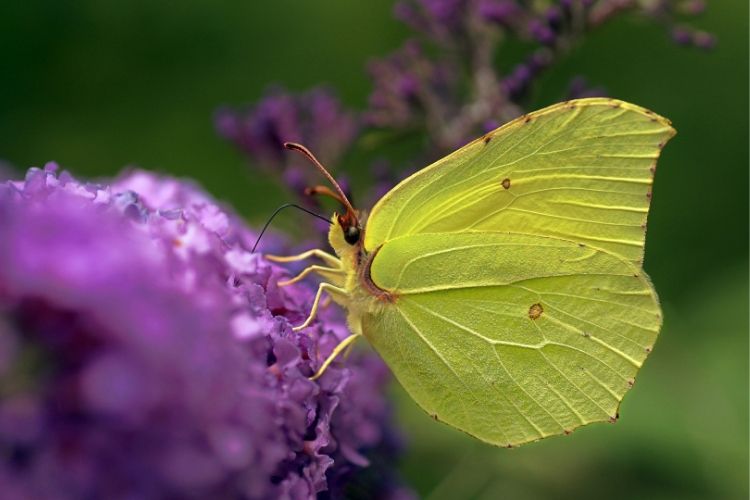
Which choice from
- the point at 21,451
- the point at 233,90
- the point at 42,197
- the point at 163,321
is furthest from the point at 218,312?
the point at 233,90

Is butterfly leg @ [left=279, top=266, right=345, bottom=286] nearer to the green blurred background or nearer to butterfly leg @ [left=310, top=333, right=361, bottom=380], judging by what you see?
butterfly leg @ [left=310, top=333, right=361, bottom=380]

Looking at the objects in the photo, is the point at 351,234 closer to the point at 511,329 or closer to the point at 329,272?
the point at 329,272

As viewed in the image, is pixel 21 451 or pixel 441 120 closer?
pixel 21 451

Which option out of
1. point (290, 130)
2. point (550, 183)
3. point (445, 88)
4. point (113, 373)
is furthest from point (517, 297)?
point (113, 373)

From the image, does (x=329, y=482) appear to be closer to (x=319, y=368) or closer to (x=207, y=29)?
(x=319, y=368)

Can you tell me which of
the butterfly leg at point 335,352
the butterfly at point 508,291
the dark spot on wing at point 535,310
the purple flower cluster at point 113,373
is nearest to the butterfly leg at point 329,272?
the butterfly at point 508,291

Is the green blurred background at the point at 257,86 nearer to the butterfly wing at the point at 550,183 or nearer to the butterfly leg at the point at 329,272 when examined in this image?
the butterfly wing at the point at 550,183

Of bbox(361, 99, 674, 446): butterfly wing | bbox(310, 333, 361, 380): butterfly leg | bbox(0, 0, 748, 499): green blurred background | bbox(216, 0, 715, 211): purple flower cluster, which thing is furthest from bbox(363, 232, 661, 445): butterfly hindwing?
bbox(0, 0, 748, 499): green blurred background
